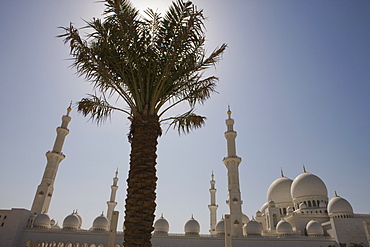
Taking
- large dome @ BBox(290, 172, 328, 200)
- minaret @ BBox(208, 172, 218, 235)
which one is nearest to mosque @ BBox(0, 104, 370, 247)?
large dome @ BBox(290, 172, 328, 200)

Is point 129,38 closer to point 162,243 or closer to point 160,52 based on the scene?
point 160,52

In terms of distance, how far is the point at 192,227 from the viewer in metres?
26.5

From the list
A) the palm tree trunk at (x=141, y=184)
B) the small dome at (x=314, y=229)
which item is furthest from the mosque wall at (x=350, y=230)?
the palm tree trunk at (x=141, y=184)

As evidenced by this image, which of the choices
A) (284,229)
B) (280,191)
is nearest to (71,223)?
(284,229)

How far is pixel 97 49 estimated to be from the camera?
22.6 feet

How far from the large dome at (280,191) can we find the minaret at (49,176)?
29182 millimetres

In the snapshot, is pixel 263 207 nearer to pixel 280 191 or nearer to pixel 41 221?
pixel 280 191

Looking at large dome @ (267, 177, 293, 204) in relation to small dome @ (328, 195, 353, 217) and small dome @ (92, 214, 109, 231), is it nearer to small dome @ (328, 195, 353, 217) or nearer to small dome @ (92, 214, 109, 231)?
small dome @ (328, 195, 353, 217)

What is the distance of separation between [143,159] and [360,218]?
29.4 meters

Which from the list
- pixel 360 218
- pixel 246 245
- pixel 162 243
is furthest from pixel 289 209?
pixel 162 243

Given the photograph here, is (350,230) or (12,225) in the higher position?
(350,230)

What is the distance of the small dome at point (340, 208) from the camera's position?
27.7 metres

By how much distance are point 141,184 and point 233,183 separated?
76.4 ft

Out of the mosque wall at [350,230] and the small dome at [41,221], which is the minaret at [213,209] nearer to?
the mosque wall at [350,230]
